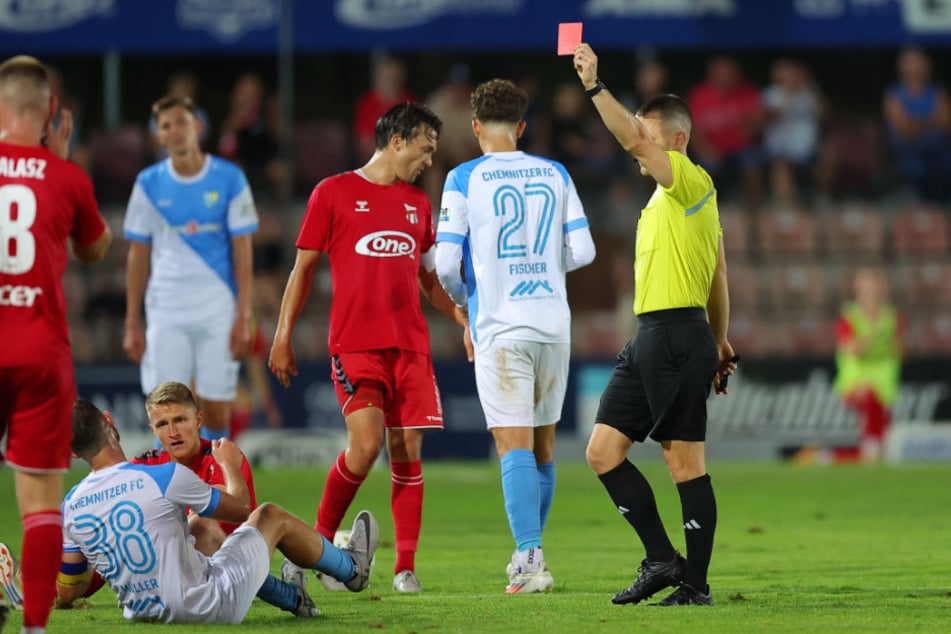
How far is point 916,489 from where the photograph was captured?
1407cm

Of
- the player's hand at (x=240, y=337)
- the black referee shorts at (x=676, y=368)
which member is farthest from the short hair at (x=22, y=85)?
the player's hand at (x=240, y=337)

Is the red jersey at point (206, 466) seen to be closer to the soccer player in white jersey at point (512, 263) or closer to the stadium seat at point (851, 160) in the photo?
the soccer player in white jersey at point (512, 263)

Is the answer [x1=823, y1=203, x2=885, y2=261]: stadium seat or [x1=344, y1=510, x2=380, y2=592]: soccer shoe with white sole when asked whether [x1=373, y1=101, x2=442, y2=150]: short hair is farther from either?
[x1=823, y1=203, x2=885, y2=261]: stadium seat

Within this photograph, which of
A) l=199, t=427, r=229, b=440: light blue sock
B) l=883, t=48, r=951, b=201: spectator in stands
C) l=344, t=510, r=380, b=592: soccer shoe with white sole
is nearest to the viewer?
l=344, t=510, r=380, b=592: soccer shoe with white sole

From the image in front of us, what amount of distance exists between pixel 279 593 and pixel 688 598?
179 cm

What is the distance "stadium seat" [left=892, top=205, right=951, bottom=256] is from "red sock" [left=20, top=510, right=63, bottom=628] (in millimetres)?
16014

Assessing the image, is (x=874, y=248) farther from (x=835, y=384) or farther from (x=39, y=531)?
(x=39, y=531)

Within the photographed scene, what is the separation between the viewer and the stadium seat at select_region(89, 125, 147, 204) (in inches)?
786

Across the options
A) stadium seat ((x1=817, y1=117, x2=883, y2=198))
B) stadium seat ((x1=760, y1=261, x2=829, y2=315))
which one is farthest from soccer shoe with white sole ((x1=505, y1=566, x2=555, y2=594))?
stadium seat ((x1=817, y1=117, x2=883, y2=198))

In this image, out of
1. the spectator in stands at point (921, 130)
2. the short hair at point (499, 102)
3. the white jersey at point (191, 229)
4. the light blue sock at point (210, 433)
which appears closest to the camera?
the short hair at point (499, 102)

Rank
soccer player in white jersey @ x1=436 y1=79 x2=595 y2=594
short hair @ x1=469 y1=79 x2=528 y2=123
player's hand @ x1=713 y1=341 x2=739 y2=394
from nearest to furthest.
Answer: player's hand @ x1=713 y1=341 x2=739 y2=394 → soccer player in white jersey @ x1=436 y1=79 x2=595 y2=594 → short hair @ x1=469 y1=79 x2=528 y2=123

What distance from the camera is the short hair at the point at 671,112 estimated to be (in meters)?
6.88

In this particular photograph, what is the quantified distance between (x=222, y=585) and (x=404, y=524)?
1832mm

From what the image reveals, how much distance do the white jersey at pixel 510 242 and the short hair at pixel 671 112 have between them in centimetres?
84
